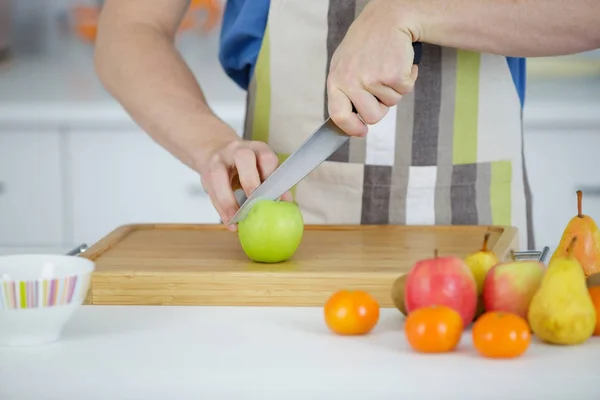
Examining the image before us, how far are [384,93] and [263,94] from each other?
403 mm

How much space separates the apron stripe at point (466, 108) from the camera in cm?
146

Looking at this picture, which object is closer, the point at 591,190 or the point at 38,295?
the point at 38,295

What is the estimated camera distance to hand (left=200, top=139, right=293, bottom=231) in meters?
1.22

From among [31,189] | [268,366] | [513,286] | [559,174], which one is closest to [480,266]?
[513,286]

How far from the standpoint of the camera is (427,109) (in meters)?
1.46

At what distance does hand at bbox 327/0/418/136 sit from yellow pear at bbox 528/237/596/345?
369 mm

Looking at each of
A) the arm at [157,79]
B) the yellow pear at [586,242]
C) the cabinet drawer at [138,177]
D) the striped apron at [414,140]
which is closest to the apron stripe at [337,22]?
the striped apron at [414,140]

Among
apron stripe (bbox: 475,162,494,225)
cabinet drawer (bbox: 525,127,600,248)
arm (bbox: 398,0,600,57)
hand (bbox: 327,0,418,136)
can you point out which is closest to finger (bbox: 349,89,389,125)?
hand (bbox: 327,0,418,136)

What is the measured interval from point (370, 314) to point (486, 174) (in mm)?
628

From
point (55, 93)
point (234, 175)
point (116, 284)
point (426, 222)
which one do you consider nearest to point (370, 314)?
point (116, 284)

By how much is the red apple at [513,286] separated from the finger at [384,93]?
340 millimetres

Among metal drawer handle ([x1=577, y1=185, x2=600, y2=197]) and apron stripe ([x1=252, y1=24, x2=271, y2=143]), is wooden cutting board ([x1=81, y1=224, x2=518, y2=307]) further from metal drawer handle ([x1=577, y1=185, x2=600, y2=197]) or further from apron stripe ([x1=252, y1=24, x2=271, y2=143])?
metal drawer handle ([x1=577, y1=185, x2=600, y2=197])

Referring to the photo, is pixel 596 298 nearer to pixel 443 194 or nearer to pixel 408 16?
pixel 408 16

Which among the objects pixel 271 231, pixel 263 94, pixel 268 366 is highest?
A: pixel 263 94
